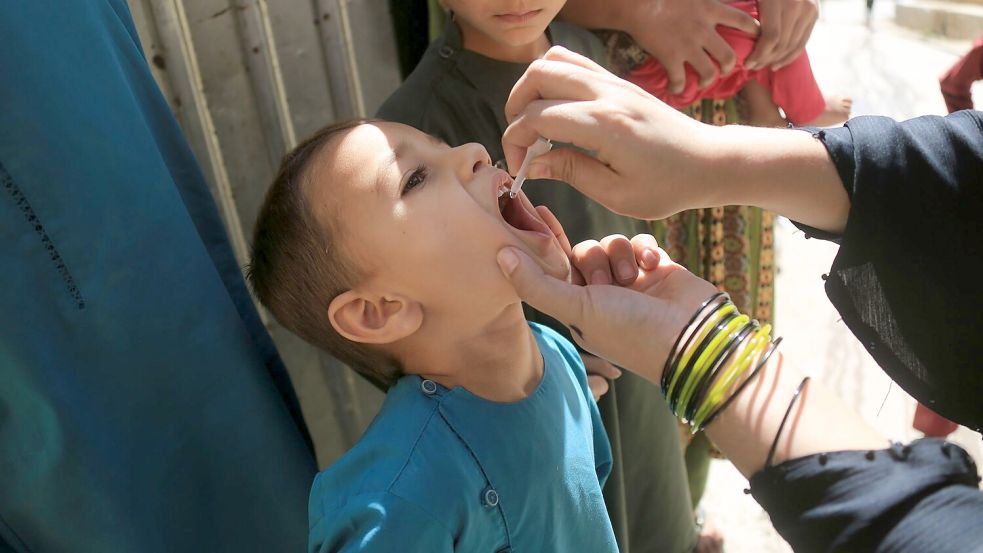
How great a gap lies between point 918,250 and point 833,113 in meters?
1.02

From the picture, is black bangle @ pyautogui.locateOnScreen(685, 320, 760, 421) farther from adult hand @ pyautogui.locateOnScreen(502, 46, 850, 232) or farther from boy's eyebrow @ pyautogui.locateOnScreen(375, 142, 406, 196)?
boy's eyebrow @ pyautogui.locateOnScreen(375, 142, 406, 196)

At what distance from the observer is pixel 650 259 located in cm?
121

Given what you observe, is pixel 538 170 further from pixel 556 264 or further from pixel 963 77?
pixel 963 77

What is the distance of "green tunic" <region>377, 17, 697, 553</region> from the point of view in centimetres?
152

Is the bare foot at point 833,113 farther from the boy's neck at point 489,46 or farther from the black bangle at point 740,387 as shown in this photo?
the black bangle at point 740,387

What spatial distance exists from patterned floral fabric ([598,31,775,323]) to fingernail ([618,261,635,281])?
2.50ft

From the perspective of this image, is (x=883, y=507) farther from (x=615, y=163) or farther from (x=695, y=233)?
(x=695, y=233)

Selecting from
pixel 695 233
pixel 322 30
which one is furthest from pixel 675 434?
pixel 322 30

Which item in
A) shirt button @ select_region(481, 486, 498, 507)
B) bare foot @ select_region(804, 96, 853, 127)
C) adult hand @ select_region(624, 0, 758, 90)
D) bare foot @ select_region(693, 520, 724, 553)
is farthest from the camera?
bare foot @ select_region(693, 520, 724, 553)

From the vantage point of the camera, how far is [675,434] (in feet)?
6.31

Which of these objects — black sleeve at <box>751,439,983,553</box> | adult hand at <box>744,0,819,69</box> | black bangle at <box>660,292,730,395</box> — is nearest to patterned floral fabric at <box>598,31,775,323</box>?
adult hand at <box>744,0,819,69</box>

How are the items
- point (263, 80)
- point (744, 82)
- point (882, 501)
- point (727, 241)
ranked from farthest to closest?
point (727, 241) < point (744, 82) < point (263, 80) < point (882, 501)

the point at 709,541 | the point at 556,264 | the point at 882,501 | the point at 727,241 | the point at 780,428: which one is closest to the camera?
the point at 882,501

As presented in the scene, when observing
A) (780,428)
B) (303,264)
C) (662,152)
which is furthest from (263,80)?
(780,428)
